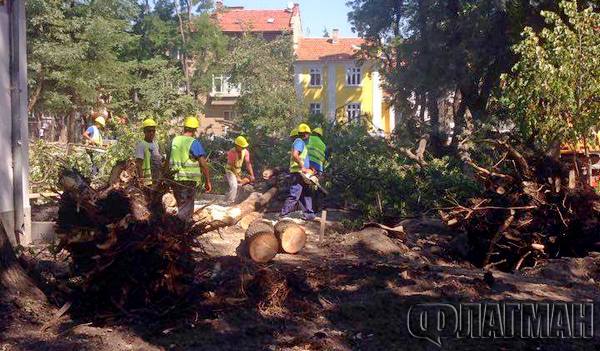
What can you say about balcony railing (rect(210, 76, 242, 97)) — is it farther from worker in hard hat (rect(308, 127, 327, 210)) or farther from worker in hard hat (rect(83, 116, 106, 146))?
worker in hard hat (rect(308, 127, 327, 210))

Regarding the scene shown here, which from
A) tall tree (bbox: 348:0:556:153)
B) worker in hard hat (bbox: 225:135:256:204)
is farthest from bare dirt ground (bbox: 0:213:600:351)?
tall tree (bbox: 348:0:556:153)

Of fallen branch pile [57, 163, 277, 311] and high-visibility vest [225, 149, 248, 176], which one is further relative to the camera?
high-visibility vest [225, 149, 248, 176]

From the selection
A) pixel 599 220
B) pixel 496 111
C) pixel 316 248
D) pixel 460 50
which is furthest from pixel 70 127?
pixel 599 220

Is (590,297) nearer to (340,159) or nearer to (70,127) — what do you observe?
(340,159)

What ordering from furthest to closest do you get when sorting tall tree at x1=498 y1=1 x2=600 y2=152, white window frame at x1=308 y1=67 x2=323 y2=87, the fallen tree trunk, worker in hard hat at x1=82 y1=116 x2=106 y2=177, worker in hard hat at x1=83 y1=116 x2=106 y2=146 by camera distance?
white window frame at x1=308 y1=67 x2=323 y2=87 < worker in hard hat at x1=83 y1=116 x2=106 y2=146 < worker in hard hat at x1=82 y1=116 x2=106 y2=177 < tall tree at x1=498 y1=1 x2=600 y2=152 < the fallen tree trunk

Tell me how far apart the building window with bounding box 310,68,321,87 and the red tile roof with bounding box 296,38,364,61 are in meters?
0.89

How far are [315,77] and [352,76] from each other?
276 cm

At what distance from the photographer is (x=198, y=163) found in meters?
9.10

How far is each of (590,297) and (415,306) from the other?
6.39 ft

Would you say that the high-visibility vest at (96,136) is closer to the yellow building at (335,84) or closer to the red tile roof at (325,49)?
the yellow building at (335,84)

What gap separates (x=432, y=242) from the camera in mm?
10180

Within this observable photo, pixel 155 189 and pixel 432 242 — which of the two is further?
pixel 432 242

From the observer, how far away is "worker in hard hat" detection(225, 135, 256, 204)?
42.3ft

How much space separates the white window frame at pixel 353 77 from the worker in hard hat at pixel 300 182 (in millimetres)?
41286
